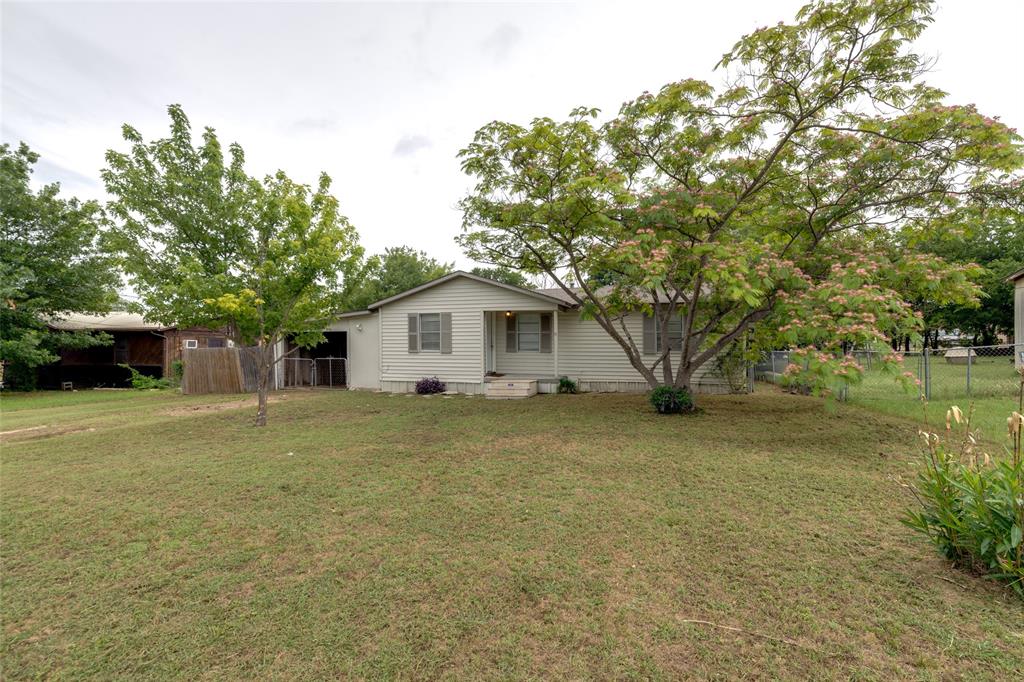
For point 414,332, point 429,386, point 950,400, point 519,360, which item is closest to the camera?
point 950,400

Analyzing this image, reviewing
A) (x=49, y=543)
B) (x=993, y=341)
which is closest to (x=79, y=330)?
(x=49, y=543)

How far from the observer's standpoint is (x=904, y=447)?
19.4ft

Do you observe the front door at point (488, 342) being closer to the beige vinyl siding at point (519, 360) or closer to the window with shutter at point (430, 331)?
the beige vinyl siding at point (519, 360)

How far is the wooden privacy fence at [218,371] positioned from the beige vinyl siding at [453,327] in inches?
199

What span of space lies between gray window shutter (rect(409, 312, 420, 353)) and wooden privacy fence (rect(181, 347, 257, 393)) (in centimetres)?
573

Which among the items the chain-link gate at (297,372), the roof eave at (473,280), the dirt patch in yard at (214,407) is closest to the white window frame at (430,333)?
the roof eave at (473,280)

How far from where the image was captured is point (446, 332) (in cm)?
1329

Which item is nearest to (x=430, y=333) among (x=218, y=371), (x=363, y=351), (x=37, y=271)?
(x=363, y=351)

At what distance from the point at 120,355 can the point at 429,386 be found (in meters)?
17.2

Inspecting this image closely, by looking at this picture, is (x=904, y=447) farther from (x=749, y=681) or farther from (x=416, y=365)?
(x=416, y=365)


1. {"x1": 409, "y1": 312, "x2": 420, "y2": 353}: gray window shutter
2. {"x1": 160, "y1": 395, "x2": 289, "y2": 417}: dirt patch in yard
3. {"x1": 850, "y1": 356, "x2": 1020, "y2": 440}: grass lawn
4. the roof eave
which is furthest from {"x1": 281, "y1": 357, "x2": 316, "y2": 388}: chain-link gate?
{"x1": 850, "y1": 356, "x2": 1020, "y2": 440}: grass lawn

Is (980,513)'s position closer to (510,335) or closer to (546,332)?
(546,332)

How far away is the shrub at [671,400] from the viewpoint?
881 centimetres

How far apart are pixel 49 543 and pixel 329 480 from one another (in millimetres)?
2267
